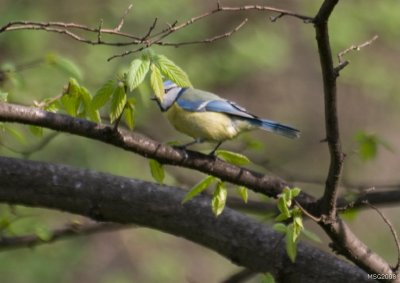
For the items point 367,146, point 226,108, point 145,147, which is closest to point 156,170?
point 145,147

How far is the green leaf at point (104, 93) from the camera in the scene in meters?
2.44

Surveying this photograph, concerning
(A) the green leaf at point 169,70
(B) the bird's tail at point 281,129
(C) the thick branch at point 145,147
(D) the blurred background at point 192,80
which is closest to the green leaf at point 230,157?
(C) the thick branch at point 145,147

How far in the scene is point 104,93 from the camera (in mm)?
2457

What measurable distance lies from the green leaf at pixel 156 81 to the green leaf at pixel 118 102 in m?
0.09

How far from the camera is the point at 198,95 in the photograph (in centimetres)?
395

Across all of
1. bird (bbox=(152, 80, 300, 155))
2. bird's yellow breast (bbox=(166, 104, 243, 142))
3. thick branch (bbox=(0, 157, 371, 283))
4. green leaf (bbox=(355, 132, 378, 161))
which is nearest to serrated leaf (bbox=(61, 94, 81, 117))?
thick branch (bbox=(0, 157, 371, 283))

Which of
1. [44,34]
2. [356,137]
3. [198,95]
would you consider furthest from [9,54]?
[356,137]

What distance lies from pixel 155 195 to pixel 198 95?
3.08 ft

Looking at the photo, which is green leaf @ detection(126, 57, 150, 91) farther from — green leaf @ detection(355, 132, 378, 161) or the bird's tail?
green leaf @ detection(355, 132, 378, 161)

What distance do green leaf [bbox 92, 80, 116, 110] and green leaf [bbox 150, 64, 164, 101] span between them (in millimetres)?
117

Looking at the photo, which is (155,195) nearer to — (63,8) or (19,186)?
(19,186)

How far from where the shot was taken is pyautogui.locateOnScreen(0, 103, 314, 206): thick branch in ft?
7.94

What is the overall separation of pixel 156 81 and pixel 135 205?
2.64 feet

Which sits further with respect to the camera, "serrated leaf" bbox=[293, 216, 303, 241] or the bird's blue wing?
the bird's blue wing
